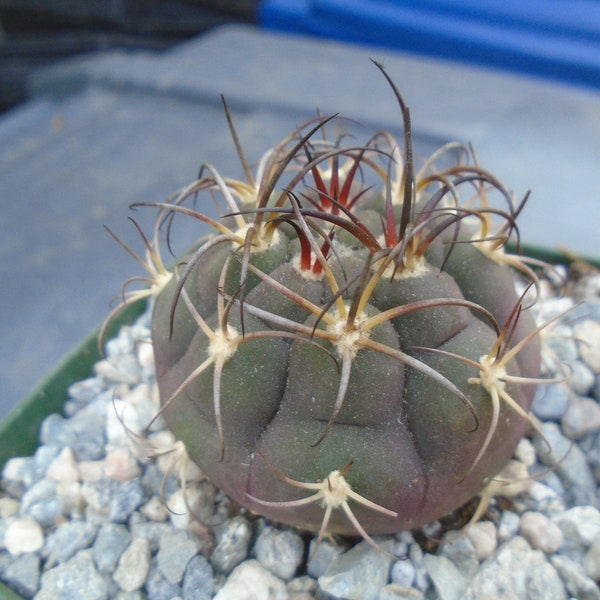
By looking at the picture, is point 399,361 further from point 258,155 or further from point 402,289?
point 258,155

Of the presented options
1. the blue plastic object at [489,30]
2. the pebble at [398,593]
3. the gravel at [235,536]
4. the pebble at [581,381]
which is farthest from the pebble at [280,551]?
the blue plastic object at [489,30]

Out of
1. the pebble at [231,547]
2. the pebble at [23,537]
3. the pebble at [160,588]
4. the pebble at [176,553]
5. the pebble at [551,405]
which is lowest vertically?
the pebble at [23,537]

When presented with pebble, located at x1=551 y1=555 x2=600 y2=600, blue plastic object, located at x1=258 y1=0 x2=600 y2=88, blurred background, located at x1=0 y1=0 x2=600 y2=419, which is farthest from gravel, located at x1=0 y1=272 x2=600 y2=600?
blue plastic object, located at x1=258 y1=0 x2=600 y2=88

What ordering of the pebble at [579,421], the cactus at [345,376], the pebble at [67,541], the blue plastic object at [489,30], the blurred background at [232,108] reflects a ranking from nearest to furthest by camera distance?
the cactus at [345,376] < the pebble at [67,541] < the pebble at [579,421] < the blurred background at [232,108] < the blue plastic object at [489,30]

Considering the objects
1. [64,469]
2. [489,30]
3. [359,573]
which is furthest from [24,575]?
[489,30]

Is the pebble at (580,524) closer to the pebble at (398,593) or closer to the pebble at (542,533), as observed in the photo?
the pebble at (542,533)

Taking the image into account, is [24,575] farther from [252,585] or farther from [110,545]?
[252,585]

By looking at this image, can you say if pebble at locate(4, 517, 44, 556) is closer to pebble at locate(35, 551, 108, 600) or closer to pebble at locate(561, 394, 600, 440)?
pebble at locate(35, 551, 108, 600)

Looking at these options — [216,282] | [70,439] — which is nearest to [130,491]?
[70,439]
